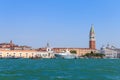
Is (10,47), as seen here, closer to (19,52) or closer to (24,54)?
(24,54)

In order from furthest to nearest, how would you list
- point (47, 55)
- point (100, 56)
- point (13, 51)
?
A: point (100, 56)
point (47, 55)
point (13, 51)

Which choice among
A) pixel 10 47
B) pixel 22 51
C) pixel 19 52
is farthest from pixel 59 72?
pixel 10 47

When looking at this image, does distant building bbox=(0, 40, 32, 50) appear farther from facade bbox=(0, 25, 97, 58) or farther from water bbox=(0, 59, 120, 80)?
water bbox=(0, 59, 120, 80)

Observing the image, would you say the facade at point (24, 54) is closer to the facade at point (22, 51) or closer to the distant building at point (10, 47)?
the facade at point (22, 51)

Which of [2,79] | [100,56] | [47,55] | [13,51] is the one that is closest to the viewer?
[2,79]

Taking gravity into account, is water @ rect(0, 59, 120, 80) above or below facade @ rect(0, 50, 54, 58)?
below

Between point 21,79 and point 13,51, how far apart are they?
465 feet

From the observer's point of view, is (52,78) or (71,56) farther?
(71,56)

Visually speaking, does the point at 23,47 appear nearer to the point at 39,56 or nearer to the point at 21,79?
the point at 39,56

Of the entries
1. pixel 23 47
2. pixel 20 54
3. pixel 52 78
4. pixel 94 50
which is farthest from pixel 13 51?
pixel 52 78

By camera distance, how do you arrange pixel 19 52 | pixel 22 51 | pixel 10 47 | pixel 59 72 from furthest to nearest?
pixel 10 47, pixel 22 51, pixel 19 52, pixel 59 72

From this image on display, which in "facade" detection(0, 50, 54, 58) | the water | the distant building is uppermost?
Answer: the distant building

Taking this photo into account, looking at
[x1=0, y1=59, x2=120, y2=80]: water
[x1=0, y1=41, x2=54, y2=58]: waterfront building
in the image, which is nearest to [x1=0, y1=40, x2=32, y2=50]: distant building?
[x1=0, y1=41, x2=54, y2=58]: waterfront building

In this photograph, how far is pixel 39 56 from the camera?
567 feet
